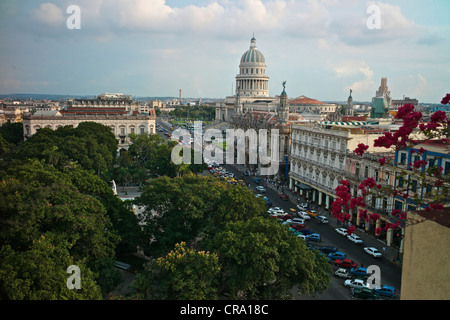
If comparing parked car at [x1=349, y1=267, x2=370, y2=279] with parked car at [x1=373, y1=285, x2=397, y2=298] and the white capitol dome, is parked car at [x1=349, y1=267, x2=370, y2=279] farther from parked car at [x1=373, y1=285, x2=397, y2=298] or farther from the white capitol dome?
the white capitol dome

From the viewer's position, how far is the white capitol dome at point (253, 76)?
141 m

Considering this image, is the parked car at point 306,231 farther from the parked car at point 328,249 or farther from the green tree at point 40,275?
the green tree at point 40,275

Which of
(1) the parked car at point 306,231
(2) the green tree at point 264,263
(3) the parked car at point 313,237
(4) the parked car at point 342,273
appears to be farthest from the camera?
(1) the parked car at point 306,231

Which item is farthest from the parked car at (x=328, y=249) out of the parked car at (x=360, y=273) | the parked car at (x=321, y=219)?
the parked car at (x=321, y=219)

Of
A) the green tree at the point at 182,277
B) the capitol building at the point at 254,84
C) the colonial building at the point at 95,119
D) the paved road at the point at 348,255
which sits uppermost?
the capitol building at the point at 254,84

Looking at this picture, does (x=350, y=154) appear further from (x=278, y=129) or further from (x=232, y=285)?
(x=232, y=285)

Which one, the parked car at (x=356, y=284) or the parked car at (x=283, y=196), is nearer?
A: the parked car at (x=356, y=284)

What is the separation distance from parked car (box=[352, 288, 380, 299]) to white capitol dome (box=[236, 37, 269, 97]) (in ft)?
394

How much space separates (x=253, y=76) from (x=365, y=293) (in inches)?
4792

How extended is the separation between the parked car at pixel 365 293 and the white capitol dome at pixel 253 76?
12018cm

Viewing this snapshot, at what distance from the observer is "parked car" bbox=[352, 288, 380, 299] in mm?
26077

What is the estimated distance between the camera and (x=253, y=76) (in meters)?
141

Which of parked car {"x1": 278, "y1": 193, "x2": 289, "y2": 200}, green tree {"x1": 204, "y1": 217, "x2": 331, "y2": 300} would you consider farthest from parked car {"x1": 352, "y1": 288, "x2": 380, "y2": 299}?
parked car {"x1": 278, "y1": 193, "x2": 289, "y2": 200}

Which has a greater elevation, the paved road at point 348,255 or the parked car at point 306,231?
the parked car at point 306,231
